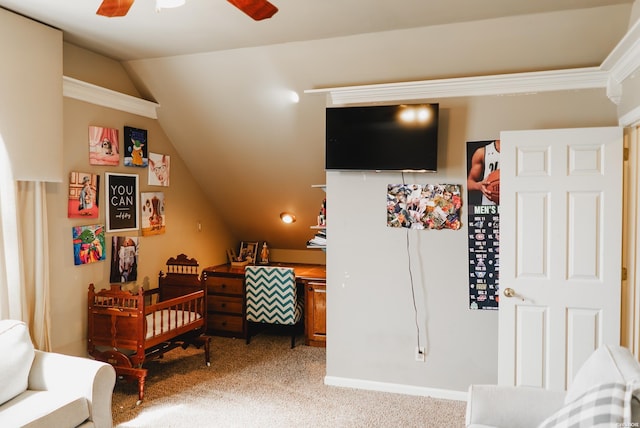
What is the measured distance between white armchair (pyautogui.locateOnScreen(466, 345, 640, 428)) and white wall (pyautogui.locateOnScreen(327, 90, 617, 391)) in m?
1.28

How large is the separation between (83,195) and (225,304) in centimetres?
185

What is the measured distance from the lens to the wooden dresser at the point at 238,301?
452 cm

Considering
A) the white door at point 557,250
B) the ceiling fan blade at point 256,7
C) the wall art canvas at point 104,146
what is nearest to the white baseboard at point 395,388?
the white door at point 557,250

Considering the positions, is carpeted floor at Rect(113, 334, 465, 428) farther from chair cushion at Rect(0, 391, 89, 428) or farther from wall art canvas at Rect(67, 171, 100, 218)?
wall art canvas at Rect(67, 171, 100, 218)

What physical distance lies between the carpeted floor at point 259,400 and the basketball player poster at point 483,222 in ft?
2.74

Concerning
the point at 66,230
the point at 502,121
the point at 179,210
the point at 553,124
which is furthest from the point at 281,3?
the point at 179,210

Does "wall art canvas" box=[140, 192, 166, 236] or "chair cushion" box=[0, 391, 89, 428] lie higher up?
"wall art canvas" box=[140, 192, 166, 236]

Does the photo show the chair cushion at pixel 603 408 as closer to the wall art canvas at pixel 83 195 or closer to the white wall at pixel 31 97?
the white wall at pixel 31 97

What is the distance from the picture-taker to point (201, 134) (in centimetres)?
450

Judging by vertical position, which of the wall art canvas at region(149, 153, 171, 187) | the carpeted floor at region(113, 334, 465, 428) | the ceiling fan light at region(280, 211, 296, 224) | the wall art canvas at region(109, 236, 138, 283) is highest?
the wall art canvas at region(149, 153, 171, 187)

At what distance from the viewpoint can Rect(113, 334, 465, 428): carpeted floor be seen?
10.1 feet

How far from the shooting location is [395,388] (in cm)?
357

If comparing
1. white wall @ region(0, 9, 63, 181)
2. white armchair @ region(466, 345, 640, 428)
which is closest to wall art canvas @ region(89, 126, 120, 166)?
white wall @ region(0, 9, 63, 181)

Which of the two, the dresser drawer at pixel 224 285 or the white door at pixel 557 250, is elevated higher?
the white door at pixel 557 250
